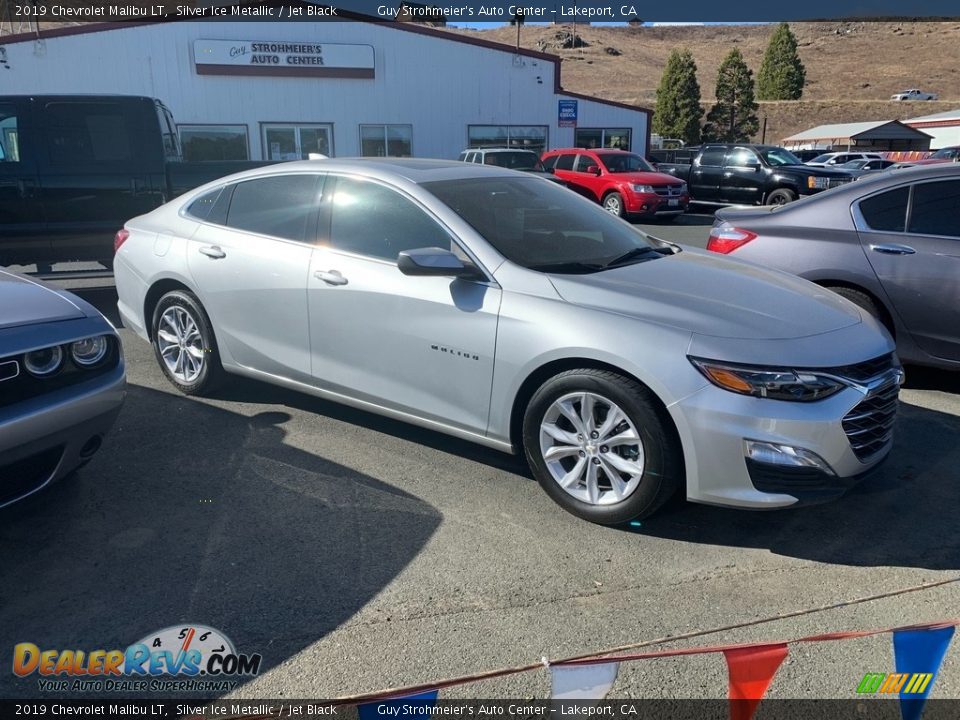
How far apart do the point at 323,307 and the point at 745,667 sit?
9.68ft

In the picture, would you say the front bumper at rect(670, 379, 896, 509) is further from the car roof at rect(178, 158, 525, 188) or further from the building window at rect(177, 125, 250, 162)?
the building window at rect(177, 125, 250, 162)

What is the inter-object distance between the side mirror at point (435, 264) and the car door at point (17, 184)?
19.4 feet

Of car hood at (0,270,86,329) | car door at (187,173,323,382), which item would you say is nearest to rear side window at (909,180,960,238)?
car door at (187,173,323,382)

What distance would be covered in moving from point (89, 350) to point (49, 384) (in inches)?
10.6

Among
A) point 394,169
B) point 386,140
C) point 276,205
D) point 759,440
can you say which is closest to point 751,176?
point 386,140

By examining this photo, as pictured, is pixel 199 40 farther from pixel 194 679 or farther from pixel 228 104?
pixel 194 679

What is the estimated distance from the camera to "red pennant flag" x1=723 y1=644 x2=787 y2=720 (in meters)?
1.97

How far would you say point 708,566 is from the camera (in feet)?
10.4

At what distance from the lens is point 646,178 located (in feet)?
56.0

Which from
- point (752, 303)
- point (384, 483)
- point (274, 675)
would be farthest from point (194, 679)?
point (752, 303)

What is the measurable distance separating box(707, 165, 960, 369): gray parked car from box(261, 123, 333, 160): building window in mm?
19538

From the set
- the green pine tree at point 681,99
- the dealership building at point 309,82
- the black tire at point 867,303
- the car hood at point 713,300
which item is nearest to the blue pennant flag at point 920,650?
the car hood at point 713,300

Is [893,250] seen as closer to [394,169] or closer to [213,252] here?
[394,169]

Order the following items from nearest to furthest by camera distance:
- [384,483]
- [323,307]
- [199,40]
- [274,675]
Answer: [274,675] → [384,483] → [323,307] → [199,40]
